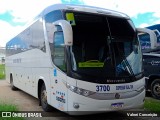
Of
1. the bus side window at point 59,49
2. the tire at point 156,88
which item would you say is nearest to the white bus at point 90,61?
the bus side window at point 59,49

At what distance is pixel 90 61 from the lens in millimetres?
7262

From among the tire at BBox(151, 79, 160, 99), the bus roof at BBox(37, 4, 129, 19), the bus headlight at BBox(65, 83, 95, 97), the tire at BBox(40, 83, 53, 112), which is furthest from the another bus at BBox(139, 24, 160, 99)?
the bus headlight at BBox(65, 83, 95, 97)

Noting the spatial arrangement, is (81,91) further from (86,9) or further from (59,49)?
(86,9)

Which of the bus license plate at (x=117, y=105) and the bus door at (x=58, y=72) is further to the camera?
the bus door at (x=58, y=72)

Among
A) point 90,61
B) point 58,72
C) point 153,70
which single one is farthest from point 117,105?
point 153,70

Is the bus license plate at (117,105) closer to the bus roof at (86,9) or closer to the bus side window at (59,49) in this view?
the bus side window at (59,49)

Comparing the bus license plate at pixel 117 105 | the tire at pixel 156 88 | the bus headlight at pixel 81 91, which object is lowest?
the tire at pixel 156 88

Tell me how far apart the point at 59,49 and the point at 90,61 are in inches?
39.0

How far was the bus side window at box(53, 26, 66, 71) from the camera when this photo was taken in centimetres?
748

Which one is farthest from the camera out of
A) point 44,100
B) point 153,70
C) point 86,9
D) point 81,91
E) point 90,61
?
point 153,70

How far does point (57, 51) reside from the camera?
7.82m

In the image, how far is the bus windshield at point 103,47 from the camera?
721cm

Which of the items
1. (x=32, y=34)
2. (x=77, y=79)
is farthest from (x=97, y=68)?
(x=32, y=34)

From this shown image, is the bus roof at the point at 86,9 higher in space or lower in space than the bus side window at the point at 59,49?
higher
